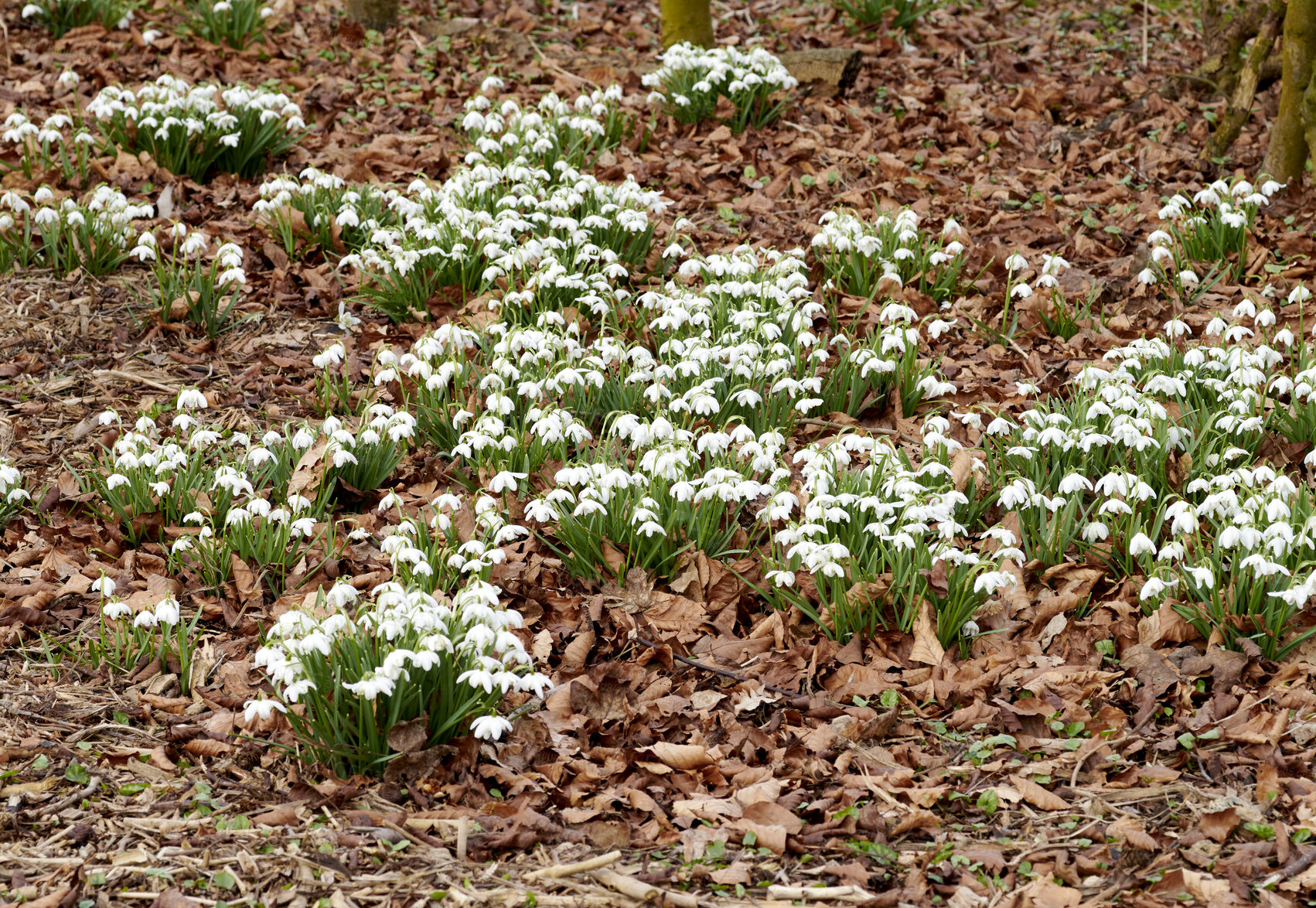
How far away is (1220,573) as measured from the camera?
312 cm

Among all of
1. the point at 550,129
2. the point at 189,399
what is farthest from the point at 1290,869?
the point at 550,129

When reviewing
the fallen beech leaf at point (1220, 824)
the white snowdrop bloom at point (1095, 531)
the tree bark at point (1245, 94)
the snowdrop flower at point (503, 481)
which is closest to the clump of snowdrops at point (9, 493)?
the snowdrop flower at point (503, 481)

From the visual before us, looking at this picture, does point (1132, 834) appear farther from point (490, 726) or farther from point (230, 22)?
point (230, 22)

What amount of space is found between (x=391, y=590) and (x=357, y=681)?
232mm

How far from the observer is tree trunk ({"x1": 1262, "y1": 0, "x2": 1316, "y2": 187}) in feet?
17.2

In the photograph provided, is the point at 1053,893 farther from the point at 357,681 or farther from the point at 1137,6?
the point at 1137,6

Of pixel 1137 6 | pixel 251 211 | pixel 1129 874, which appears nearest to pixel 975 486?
pixel 1129 874

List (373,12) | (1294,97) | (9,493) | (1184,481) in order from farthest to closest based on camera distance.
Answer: (373,12), (1294,97), (9,493), (1184,481)

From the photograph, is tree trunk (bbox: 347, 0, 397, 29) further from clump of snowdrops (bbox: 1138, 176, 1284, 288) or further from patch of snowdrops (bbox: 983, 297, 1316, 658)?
patch of snowdrops (bbox: 983, 297, 1316, 658)

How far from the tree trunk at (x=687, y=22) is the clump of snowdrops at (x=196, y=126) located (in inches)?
96.7

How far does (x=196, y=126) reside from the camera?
19.2 ft

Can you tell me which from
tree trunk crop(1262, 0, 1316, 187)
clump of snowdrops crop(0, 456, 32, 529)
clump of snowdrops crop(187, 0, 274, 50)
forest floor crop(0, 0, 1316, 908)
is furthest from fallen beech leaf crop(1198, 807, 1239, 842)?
clump of snowdrops crop(187, 0, 274, 50)

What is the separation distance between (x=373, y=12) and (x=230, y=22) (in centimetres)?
97

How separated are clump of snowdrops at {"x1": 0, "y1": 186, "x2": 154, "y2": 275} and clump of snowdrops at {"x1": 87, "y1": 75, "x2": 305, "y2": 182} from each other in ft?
2.29
